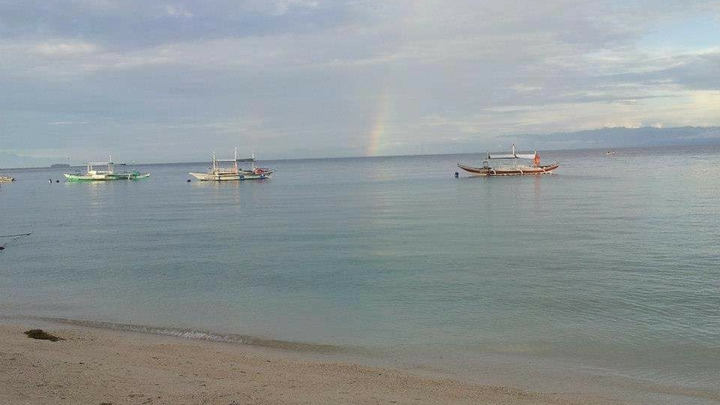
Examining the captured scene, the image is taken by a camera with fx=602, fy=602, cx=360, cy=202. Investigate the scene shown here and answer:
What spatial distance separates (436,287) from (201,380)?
371 inches

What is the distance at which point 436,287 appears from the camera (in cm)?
1750

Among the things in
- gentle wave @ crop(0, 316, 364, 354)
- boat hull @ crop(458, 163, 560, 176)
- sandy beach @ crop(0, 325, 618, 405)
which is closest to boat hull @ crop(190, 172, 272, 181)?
boat hull @ crop(458, 163, 560, 176)

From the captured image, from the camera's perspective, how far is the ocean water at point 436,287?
1179 centimetres

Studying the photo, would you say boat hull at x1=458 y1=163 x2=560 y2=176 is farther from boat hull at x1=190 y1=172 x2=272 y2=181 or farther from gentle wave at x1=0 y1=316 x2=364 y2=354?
gentle wave at x1=0 y1=316 x2=364 y2=354

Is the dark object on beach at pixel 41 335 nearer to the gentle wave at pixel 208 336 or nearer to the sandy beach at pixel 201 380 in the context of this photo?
the sandy beach at pixel 201 380

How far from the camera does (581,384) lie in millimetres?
9977

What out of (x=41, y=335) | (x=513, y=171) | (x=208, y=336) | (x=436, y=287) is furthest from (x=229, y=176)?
(x=41, y=335)

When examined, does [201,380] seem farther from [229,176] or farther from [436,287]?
[229,176]

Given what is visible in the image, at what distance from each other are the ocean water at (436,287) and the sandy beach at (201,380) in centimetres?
136

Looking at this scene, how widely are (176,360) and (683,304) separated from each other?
38.8ft

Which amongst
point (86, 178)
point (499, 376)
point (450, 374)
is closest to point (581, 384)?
point (499, 376)

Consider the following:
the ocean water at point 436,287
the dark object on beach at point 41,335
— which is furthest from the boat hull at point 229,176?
the dark object on beach at point 41,335

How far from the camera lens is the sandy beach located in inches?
327

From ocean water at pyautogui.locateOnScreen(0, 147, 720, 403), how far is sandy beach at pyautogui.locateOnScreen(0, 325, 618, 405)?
1355 millimetres
